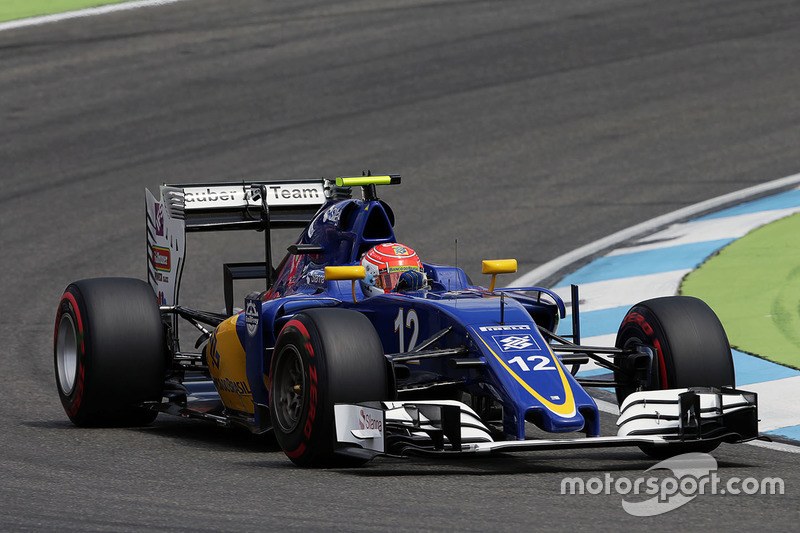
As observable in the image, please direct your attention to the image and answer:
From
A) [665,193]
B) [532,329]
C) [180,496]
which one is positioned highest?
[665,193]

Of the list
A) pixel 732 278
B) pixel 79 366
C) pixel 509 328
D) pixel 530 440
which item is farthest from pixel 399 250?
pixel 732 278

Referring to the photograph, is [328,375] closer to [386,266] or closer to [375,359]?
[375,359]

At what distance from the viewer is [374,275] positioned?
8625 millimetres

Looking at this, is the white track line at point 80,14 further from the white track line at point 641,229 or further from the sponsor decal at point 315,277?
the sponsor decal at point 315,277

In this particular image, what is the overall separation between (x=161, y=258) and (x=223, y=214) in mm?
546

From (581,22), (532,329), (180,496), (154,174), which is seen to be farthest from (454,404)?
(581,22)

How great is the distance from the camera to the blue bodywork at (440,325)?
23.8 ft

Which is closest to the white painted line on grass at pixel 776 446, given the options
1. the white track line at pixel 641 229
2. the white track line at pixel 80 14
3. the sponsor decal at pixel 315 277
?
the sponsor decal at pixel 315 277

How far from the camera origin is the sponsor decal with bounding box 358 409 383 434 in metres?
7.07

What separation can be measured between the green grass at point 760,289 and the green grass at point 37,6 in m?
15.1

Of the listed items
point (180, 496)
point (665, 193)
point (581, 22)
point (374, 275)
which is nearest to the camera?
point (180, 496)

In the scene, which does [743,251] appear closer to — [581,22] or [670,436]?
[670,436]

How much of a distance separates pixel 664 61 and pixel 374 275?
44.5 feet

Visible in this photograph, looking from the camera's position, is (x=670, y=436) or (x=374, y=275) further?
(x=374, y=275)
